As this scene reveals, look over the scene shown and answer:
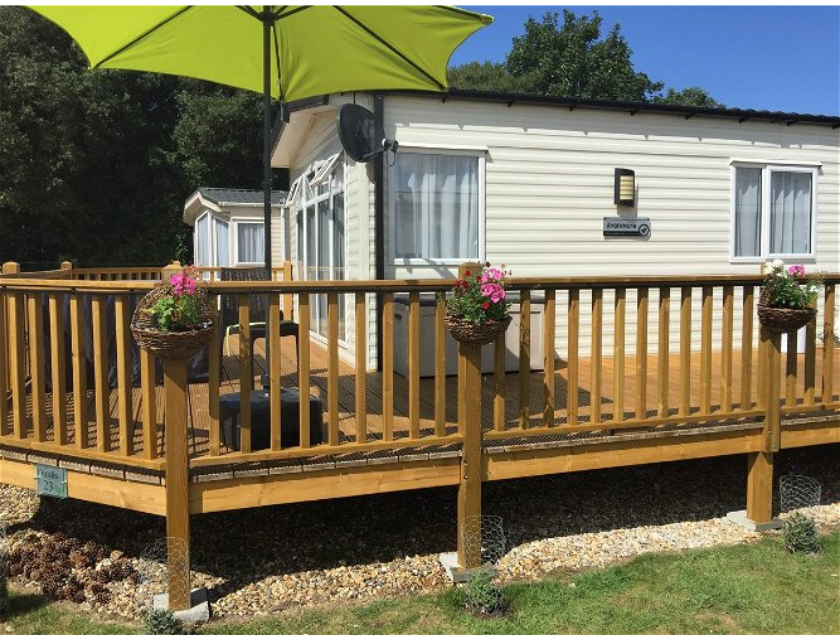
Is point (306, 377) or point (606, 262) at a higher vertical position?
point (606, 262)

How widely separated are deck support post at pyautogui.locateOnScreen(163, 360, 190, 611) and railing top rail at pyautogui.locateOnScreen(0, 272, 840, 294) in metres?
0.45

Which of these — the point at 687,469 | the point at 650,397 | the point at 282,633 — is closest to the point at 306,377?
the point at 282,633

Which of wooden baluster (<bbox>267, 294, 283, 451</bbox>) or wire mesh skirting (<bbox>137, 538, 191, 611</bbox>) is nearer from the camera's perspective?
wire mesh skirting (<bbox>137, 538, 191, 611</bbox>)

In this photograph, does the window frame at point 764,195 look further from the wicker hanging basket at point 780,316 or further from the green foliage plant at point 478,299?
the green foliage plant at point 478,299

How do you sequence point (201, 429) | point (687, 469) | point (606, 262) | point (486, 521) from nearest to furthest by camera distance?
point (201, 429) → point (486, 521) → point (687, 469) → point (606, 262)

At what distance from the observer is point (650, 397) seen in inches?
201

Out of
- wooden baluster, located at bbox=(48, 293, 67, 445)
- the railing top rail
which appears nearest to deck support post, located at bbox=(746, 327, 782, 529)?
the railing top rail

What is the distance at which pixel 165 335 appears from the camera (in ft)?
10.5

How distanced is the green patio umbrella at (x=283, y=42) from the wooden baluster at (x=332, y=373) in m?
0.65

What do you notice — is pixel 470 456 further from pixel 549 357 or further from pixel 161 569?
pixel 161 569

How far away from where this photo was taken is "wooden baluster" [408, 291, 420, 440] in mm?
3725

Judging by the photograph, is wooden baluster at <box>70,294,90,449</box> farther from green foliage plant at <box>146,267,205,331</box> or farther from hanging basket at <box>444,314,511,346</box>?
hanging basket at <box>444,314,511,346</box>

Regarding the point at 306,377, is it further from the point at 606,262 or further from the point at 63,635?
the point at 606,262

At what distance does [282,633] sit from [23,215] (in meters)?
26.8
